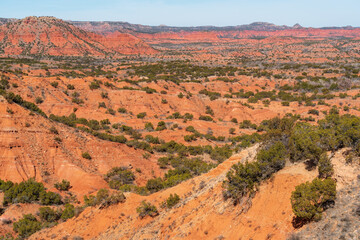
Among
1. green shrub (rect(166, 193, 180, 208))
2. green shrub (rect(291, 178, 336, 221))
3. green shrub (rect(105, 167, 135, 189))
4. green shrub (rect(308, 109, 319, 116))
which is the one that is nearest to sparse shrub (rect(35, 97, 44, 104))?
green shrub (rect(105, 167, 135, 189))

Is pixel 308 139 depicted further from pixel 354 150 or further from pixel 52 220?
pixel 52 220

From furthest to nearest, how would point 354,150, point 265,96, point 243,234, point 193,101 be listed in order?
point 265,96
point 193,101
point 354,150
point 243,234

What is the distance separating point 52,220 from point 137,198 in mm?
5119

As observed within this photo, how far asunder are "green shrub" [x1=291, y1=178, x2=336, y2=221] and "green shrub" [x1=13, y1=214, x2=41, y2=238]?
12.2 metres

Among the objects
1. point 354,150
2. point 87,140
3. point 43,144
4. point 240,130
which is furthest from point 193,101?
point 354,150

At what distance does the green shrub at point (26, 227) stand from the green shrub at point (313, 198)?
1219 centimetres

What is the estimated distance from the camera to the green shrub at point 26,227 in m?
13.1

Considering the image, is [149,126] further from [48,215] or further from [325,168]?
[325,168]

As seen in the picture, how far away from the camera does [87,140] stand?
23.9 m

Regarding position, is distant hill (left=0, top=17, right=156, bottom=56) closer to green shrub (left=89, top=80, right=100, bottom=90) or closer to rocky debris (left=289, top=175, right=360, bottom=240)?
green shrub (left=89, top=80, right=100, bottom=90)

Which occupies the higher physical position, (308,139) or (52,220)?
(308,139)

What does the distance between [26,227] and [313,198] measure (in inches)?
515

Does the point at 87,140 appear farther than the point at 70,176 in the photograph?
Yes

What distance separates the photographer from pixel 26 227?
13312 millimetres
